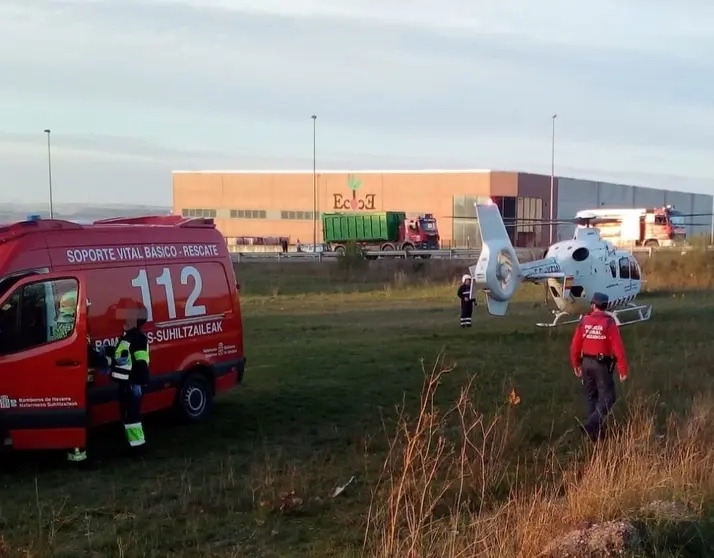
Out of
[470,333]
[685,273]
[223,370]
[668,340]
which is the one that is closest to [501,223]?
[470,333]

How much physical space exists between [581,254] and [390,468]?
1422 centimetres

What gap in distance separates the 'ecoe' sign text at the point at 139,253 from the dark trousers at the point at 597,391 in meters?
5.05

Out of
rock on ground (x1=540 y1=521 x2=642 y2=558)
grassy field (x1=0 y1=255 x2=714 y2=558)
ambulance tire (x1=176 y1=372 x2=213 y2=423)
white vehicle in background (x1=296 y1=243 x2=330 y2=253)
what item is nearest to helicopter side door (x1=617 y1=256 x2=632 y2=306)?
grassy field (x1=0 y1=255 x2=714 y2=558)

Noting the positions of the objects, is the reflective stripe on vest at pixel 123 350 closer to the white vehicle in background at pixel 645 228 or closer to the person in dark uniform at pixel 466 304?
the person in dark uniform at pixel 466 304

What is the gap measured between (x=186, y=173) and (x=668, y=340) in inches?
2856

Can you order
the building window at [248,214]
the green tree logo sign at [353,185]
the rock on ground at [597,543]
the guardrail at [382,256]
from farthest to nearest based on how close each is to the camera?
1. the building window at [248,214]
2. the green tree logo sign at [353,185]
3. the guardrail at [382,256]
4. the rock on ground at [597,543]

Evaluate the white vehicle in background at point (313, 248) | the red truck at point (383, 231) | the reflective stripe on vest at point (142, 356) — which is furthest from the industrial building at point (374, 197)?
the reflective stripe on vest at point (142, 356)

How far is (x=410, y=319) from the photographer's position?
25.5 metres

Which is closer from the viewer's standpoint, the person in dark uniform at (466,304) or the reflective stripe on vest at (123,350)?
the reflective stripe on vest at (123,350)

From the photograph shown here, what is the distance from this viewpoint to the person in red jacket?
10062 mm

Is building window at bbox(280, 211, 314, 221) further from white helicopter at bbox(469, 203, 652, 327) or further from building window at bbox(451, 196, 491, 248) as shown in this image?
white helicopter at bbox(469, 203, 652, 327)

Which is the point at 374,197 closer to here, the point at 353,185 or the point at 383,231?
the point at 353,185

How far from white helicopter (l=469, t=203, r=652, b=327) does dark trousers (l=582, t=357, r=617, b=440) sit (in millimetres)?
9514

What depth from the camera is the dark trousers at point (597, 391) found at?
9.78 meters
